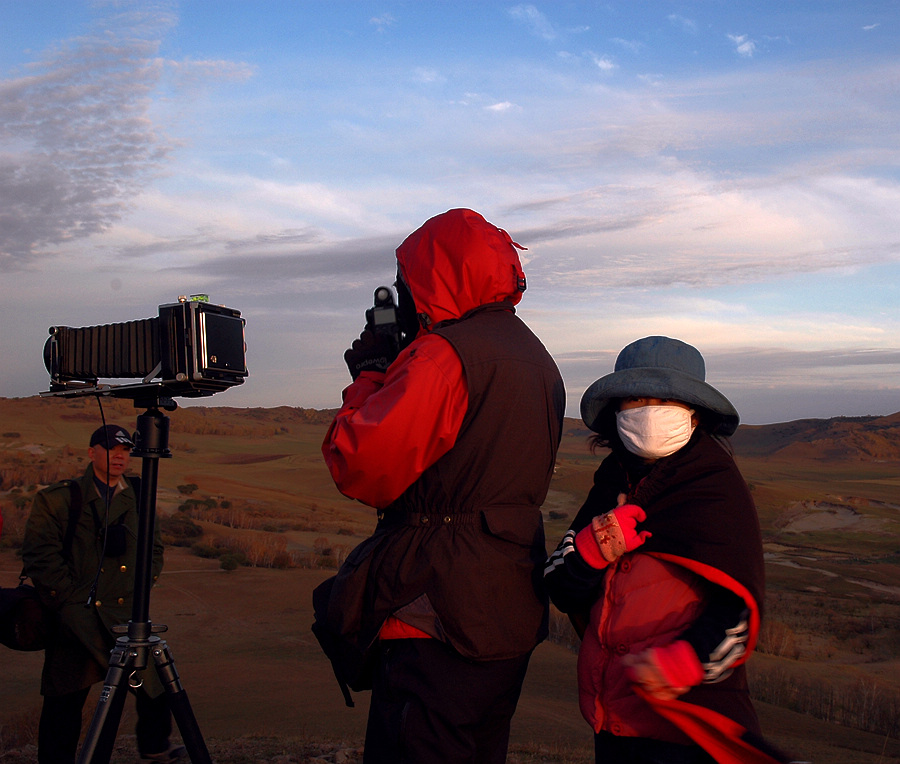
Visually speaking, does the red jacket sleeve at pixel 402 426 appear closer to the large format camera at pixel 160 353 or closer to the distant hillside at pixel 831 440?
the large format camera at pixel 160 353

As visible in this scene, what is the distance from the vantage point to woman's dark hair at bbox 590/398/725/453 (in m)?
2.53

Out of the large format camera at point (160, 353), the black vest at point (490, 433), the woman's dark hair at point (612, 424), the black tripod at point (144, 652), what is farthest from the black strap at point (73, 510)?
the woman's dark hair at point (612, 424)

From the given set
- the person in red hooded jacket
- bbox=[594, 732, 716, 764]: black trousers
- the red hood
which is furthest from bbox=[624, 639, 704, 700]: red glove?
the red hood

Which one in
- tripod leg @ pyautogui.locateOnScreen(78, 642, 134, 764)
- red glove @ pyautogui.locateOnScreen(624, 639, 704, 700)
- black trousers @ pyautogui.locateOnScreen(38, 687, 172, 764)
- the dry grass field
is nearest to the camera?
red glove @ pyautogui.locateOnScreen(624, 639, 704, 700)

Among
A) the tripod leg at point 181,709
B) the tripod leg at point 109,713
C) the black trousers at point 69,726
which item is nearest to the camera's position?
the tripod leg at point 109,713

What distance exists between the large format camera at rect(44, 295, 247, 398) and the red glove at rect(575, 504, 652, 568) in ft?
4.93

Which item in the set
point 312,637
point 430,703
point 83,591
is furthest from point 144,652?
point 312,637

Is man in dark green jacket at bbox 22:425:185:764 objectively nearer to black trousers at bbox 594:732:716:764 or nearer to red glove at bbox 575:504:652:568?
black trousers at bbox 594:732:716:764

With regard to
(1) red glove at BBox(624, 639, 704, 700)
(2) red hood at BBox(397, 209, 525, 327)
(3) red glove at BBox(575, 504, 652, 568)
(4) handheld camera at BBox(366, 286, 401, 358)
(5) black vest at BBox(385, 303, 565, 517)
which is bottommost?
(1) red glove at BBox(624, 639, 704, 700)

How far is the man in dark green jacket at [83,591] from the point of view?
13.5 feet

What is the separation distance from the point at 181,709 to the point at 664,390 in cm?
200

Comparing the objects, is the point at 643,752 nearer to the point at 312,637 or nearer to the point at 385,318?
the point at 385,318

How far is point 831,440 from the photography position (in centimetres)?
5912

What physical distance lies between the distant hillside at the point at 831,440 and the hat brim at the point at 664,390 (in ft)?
181
